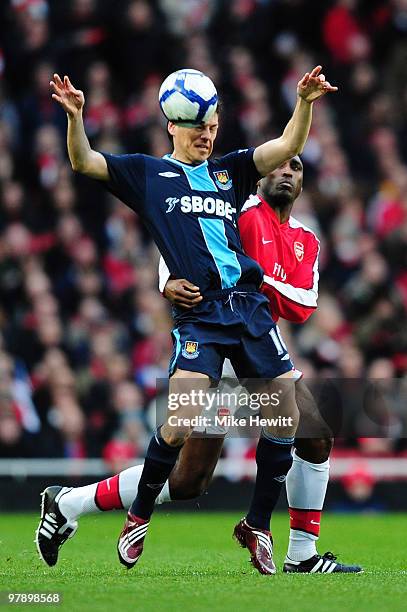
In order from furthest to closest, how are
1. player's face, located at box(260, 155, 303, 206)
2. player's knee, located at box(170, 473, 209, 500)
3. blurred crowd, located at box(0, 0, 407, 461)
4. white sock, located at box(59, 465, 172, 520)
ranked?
1. blurred crowd, located at box(0, 0, 407, 461)
2. player's face, located at box(260, 155, 303, 206)
3. white sock, located at box(59, 465, 172, 520)
4. player's knee, located at box(170, 473, 209, 500)

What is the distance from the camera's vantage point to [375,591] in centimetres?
631

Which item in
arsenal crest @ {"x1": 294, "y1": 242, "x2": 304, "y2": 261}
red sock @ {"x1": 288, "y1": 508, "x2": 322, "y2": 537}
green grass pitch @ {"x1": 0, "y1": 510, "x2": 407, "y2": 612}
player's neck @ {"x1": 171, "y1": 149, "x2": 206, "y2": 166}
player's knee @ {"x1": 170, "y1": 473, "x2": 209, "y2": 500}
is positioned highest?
player's neck @ {"x1": 171, "y1": 149, "x2": 206, "y2": 166}

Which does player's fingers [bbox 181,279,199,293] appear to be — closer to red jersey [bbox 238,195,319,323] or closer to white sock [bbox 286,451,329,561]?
red jersey [bbox 238,195,319,323]

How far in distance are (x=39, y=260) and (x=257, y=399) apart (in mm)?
8156

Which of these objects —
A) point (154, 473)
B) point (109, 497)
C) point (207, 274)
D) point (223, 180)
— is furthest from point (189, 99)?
point (109, 497)

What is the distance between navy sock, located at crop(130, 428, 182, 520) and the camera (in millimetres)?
6980

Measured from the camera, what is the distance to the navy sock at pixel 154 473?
698cm

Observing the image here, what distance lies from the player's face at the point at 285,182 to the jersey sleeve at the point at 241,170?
0.49 m

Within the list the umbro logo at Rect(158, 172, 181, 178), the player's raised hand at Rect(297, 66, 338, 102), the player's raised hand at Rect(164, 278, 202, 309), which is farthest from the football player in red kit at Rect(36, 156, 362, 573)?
the player's raised hand at Rect(297, 66, 338, 102)

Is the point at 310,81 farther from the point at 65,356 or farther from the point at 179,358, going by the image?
the point at 65,356

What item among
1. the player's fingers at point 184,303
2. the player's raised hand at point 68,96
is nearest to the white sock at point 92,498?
the player's fingers at point 184,303

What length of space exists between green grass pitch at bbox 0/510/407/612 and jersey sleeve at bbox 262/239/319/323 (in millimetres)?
1414

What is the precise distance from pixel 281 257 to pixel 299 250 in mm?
164

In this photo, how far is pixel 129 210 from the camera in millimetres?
15633
